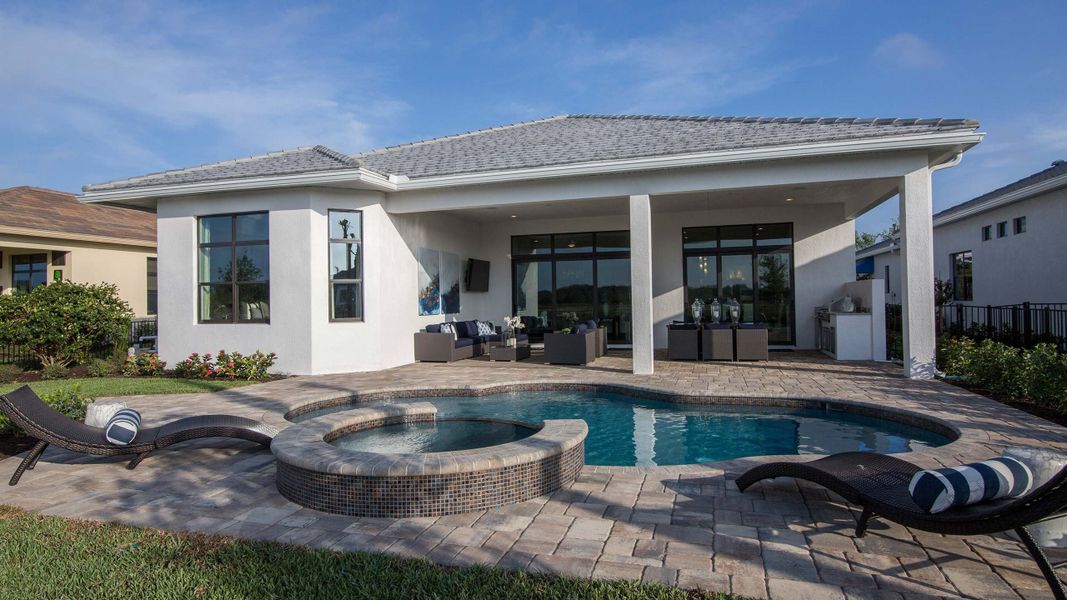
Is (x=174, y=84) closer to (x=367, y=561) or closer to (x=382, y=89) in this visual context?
(x=382, y=89)

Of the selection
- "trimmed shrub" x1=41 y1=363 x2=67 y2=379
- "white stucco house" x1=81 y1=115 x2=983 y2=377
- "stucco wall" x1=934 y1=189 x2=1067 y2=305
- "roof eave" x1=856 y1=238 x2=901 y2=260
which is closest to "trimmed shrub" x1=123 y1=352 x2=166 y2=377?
"white stucco house" x1=81 y1=115 x2=983 y2=377

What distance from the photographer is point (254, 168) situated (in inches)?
437

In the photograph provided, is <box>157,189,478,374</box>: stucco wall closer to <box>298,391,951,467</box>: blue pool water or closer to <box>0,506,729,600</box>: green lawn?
<box>298,391,951,467</box>: blue pool water

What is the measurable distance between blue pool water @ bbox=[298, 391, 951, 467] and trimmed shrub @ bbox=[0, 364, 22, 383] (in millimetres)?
7144

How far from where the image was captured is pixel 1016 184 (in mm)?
13602

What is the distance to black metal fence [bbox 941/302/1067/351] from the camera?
10755mm

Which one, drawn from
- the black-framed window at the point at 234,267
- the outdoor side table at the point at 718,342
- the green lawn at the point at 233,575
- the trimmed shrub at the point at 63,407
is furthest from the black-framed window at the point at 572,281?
the green lawn at the point at 233,575

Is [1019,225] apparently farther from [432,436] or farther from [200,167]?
[200,167]

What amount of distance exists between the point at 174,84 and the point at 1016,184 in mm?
20629

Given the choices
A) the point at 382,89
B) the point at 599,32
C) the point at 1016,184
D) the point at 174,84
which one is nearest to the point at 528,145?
the point at 599,32

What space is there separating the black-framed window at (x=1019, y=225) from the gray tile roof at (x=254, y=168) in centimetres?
1479

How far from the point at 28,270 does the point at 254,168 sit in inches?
386

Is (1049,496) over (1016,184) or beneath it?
beneath

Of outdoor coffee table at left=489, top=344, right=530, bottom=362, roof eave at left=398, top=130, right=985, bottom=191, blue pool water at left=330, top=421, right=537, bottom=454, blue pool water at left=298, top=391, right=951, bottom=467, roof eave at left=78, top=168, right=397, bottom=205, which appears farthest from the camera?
outdoor coffee table at left=489, top=344, right=530, bottom=362
